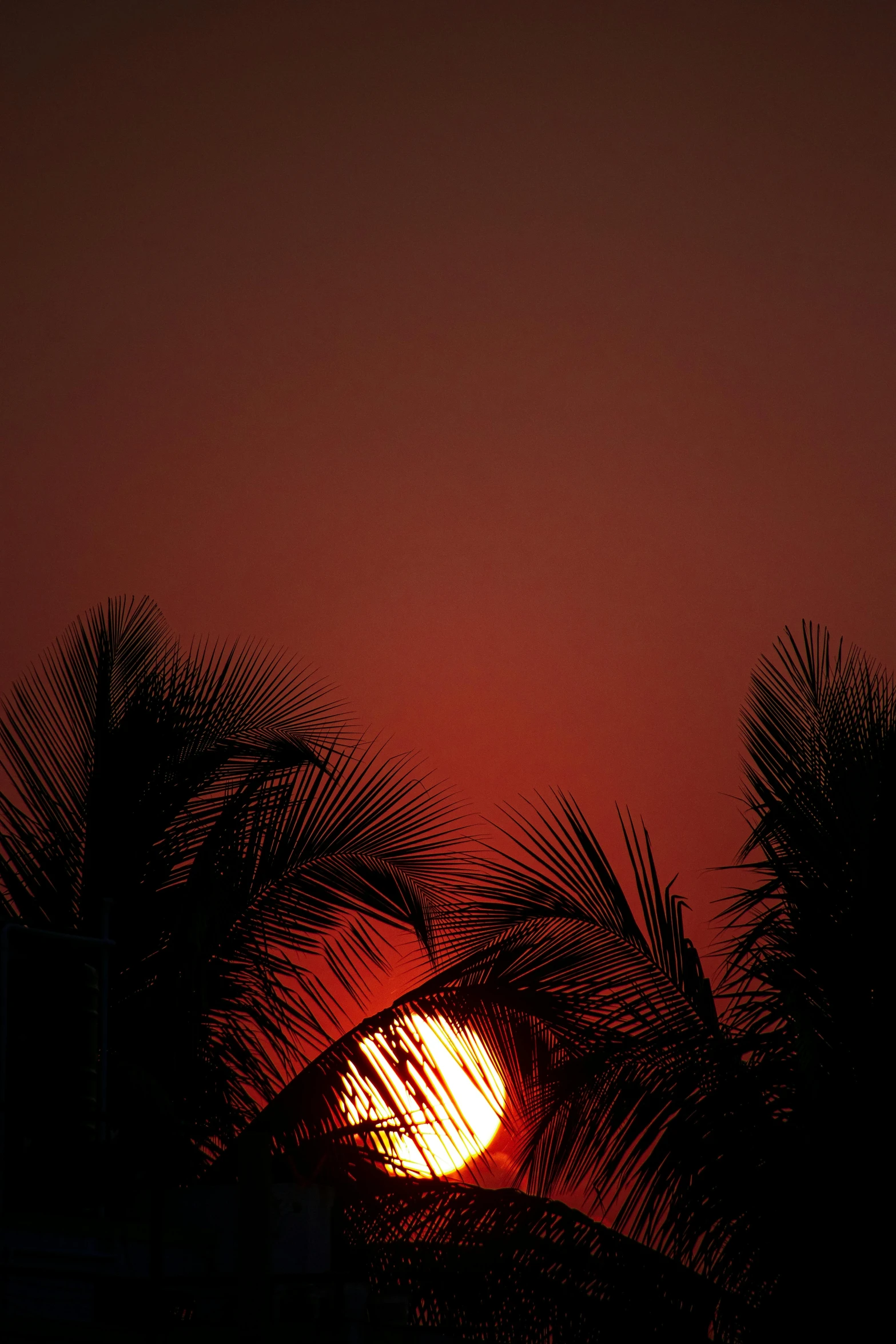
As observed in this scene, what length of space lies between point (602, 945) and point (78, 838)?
342cm

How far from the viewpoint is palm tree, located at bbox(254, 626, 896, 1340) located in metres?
8.63

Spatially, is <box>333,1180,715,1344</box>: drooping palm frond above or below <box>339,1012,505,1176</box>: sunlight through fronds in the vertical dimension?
below

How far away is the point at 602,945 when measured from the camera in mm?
9625

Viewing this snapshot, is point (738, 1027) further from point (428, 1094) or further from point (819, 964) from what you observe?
point (428, 1094)

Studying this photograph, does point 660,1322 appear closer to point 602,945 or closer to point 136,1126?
point 602,945

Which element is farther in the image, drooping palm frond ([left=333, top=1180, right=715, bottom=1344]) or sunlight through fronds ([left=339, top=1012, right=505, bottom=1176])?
sunlight through fronds ([left=339, top=1012, right=505, bottom=1176])

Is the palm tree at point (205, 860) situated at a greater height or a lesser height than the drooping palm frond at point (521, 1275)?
greater

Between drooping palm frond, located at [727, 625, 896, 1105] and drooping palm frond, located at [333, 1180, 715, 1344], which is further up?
drooping palm frond, located at [727, 625, 896, 1105]

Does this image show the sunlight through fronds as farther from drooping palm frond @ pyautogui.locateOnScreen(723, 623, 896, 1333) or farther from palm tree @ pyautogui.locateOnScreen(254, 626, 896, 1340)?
drooping palm frond @ pyautogui.locateOnScreen(723, 623, 896, 1333)

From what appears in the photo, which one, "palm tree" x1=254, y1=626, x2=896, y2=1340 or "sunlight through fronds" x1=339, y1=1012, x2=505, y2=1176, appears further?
"sunlight through fronds" x1=339, y1=1012, x2=505, y2=1176

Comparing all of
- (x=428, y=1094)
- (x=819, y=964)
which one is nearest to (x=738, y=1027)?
(x=819, y=964)

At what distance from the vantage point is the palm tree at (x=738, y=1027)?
8.63 meters

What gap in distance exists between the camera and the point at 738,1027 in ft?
30.7

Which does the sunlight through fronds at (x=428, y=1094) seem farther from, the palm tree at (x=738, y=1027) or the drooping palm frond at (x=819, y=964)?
the drooping palm frond at (x=819, y=964)
